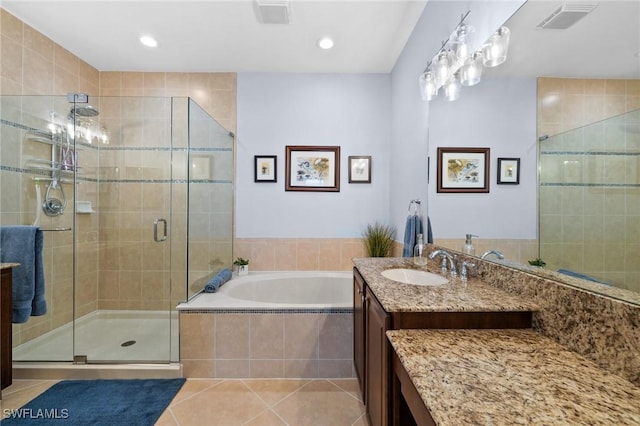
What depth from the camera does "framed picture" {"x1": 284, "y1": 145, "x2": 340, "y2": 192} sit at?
113 inches

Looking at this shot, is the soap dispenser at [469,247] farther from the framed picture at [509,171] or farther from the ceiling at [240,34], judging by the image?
the ceiling at [240,34]

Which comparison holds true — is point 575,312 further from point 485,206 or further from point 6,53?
point 6,53

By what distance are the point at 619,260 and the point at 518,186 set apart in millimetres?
460

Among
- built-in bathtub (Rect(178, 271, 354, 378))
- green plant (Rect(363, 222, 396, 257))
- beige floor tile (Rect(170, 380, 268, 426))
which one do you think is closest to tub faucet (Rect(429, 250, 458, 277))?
built-in bathtub (Rect(178, 271, 354, 378))

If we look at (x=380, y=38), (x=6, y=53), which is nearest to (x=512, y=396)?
(x=380, y=38)

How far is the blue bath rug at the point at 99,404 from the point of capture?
5.02 ft

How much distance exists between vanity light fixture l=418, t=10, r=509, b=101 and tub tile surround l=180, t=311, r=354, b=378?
5.68 ft

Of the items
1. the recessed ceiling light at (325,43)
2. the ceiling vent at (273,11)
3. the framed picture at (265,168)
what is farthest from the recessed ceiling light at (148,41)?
the recessed ceiling light at (325,43)

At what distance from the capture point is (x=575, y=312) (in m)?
0.76

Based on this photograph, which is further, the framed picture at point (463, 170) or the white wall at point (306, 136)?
the white wall at point (306, 136)

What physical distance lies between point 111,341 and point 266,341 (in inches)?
54.3

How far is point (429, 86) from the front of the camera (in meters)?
1.77

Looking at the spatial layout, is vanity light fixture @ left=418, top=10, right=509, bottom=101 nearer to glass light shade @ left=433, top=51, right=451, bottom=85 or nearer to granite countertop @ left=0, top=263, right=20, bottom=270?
glass light shade @ left=433, top=51, right=451, bottom=85

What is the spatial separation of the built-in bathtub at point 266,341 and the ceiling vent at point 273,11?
7.06 ft
